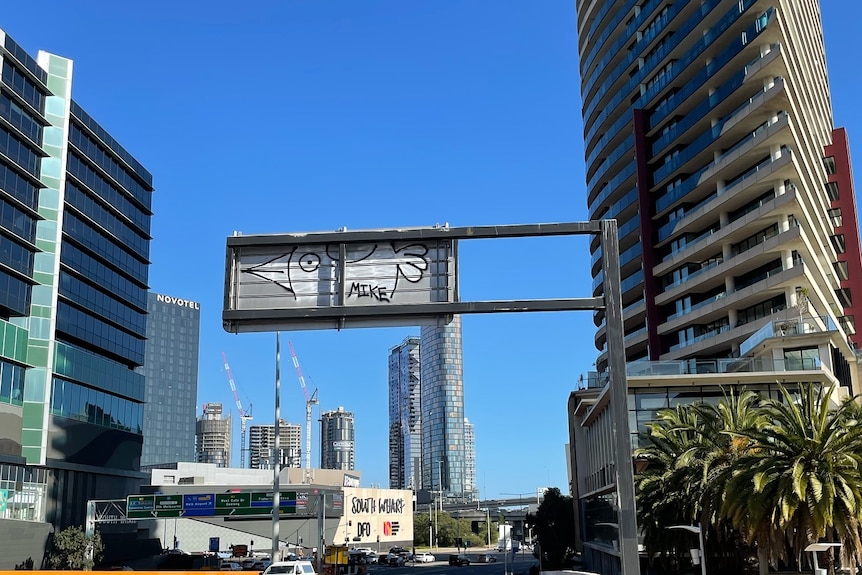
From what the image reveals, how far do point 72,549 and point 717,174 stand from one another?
6048 cm

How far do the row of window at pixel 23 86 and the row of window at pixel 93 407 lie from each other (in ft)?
77.9

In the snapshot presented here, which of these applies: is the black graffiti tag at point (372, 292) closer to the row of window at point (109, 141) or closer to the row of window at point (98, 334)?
the row of window at point (98, 334)

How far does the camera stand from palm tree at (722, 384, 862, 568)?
31156 millimetres

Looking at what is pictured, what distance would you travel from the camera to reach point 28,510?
7119 centimetres

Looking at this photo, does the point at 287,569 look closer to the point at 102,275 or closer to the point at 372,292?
the point at 372,292

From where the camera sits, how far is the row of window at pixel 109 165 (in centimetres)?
8163

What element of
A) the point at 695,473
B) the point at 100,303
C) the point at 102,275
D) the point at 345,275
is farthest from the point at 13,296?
the point at 345,275

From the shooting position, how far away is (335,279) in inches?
567

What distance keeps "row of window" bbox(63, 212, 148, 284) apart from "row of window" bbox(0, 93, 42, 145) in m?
7.85

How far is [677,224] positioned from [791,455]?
46.9 meters

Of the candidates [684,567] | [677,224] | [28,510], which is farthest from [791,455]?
[28,510]

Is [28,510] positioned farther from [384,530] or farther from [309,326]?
[384,530]

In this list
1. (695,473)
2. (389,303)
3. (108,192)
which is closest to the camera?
(389,303)

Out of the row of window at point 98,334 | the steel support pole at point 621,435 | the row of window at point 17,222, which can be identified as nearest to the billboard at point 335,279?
the steel support pole at point 621,435
